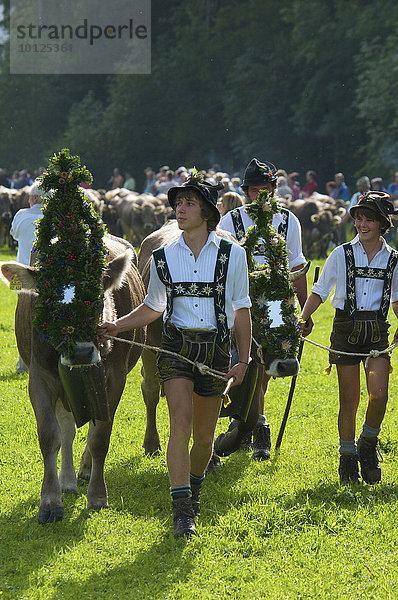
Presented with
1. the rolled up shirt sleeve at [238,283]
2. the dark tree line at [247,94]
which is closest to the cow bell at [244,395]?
the rolled up shirt sleeve at [238,283]

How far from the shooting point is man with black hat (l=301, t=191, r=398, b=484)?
22.9ft

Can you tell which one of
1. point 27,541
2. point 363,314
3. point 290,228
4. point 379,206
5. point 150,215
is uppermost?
point 379,206

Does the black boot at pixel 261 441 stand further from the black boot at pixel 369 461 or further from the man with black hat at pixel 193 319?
the man with black hat at pixel 193 319

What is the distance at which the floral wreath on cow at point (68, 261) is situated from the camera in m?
5.73

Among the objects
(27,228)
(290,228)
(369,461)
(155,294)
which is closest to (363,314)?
(369,461)

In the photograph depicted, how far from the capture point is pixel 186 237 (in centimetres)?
593

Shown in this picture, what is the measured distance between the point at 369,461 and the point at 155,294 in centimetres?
231

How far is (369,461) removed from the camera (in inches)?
279

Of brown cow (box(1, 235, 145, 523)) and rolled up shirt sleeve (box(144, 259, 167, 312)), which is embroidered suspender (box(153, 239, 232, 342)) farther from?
brown cow (box(1, 235, 145, 523))

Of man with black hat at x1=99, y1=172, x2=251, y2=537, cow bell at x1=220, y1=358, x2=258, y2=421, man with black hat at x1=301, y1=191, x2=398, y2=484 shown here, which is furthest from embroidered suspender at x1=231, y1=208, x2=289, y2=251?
man with black hat at x1=99, y1=172, x2=251, y2=537

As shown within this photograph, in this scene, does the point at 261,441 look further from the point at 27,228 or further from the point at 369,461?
the point at 27,228

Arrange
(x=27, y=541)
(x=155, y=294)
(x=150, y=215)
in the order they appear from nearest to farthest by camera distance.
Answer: (x=27, y=541)
(x=155, y=294)
(x=150, y=215)

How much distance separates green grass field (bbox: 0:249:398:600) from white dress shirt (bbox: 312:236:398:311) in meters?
1.39

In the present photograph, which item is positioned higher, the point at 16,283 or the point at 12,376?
the point at 16,283
